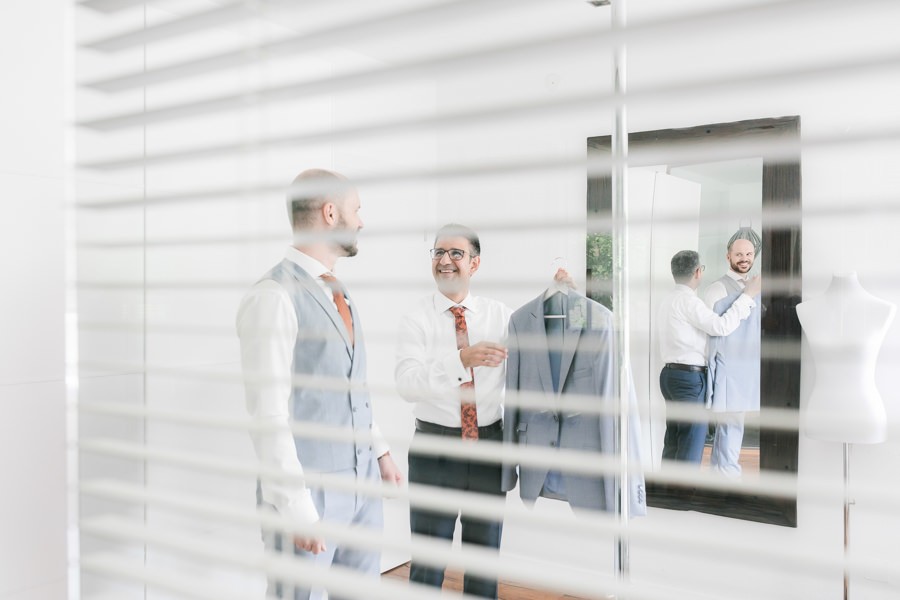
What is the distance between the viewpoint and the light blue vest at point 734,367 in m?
2.39

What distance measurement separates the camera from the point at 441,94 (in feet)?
7.10

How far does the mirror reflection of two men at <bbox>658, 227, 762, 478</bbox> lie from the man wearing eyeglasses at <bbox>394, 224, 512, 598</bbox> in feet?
2.06

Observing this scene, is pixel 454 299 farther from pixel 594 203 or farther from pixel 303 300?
pixel 303 300

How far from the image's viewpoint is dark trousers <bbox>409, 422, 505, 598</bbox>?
6.96 feet

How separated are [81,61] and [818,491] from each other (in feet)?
2.42

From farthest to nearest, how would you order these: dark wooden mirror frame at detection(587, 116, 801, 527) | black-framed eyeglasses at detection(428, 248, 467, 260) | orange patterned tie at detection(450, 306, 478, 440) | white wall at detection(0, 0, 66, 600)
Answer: dark wooden mirror frame at detection(587, 116, 801, 527) → orange patterned tie at detection(450, 306, 478, 440) → black-framed eyeglasses at detection(428, 248, 467, 260) → white wall at detection(0, 0, 66, 600)

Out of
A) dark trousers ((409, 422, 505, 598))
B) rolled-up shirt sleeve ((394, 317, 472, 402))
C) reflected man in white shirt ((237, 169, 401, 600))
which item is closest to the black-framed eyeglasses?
rolled-up shirt sleeve ((394, 317, 472, 402))

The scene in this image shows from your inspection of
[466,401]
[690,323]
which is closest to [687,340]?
[690,323]

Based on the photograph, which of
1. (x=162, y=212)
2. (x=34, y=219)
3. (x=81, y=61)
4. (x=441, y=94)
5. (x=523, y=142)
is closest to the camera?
(x=81, y=61)

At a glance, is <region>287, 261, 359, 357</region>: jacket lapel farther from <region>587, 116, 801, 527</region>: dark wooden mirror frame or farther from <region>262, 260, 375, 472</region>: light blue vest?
<region>587, 116, 801, 527</region>: dark wooden mirror frame

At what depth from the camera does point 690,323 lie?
2.50 metres

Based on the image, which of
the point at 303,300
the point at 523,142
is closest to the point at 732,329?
the point at 523,142

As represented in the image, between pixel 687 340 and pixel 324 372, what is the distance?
1.60 meters

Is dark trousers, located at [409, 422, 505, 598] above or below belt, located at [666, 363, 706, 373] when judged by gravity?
below
